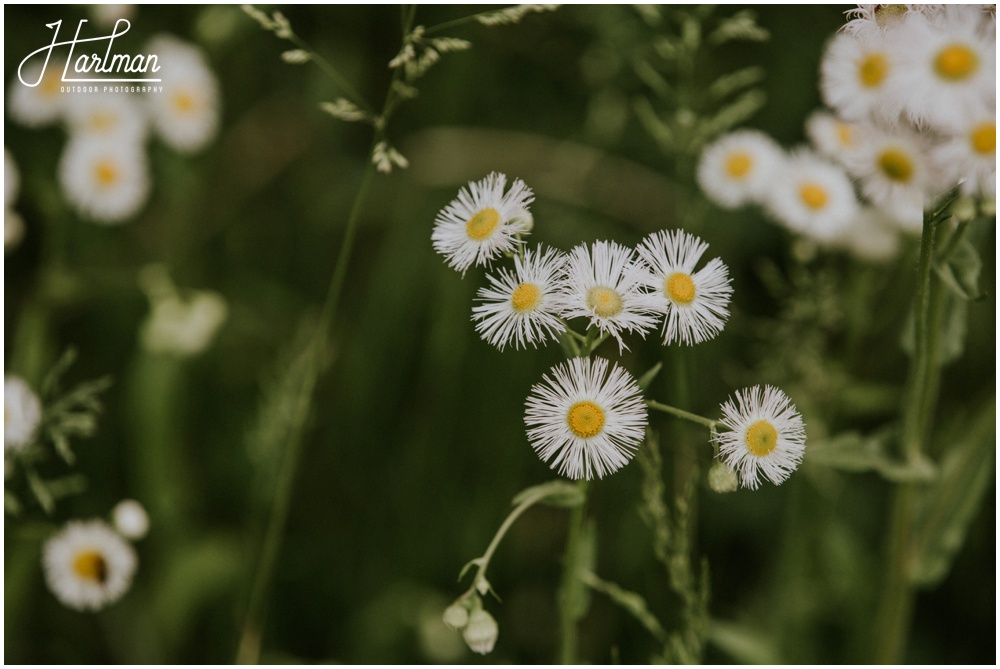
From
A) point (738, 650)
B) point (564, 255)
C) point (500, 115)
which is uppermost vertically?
point (500, 115)

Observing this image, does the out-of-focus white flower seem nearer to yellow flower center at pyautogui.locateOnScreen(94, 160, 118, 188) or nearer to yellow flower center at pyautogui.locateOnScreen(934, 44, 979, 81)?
yellow flower center at pyautogui.locateOnScreen(94, 160, 118, 188)

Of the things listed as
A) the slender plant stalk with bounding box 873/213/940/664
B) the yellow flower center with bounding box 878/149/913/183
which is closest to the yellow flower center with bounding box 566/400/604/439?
the slender plant stalk with bounding box 873/213/940/664

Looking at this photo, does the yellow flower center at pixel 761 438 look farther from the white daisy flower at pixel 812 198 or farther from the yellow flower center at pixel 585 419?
the white daisy flower at pixel 812 198

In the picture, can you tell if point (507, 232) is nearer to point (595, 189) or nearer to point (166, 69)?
point (595, 189)

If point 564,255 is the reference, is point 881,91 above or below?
above

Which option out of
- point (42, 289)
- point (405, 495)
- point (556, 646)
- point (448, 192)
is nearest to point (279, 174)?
point (448, 192)

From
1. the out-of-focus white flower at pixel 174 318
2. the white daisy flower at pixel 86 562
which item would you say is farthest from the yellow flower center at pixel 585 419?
the out-of-focus white flower at pixel 174 318
